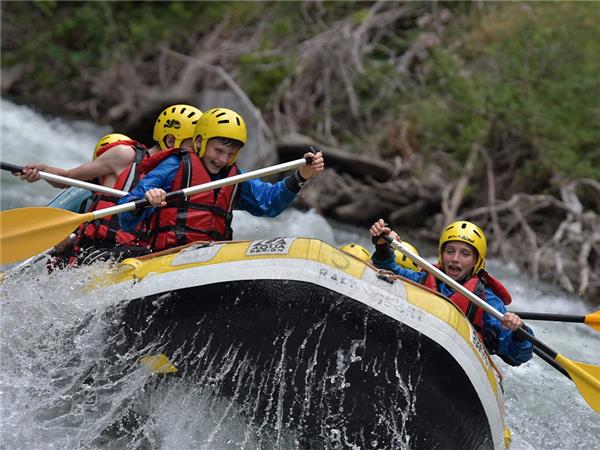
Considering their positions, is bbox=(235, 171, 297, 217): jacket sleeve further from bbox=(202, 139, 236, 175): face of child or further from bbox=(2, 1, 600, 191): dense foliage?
bbox=(2, 1, 600, 191): dense foliage

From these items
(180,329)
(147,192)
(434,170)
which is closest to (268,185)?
(147,192)

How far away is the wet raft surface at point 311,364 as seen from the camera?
3.82 meters

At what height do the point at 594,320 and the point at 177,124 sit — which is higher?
the point at 177,124

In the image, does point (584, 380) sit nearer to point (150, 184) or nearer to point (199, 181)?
point (199, 181)

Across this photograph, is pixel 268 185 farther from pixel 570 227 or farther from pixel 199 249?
pixel 570 227

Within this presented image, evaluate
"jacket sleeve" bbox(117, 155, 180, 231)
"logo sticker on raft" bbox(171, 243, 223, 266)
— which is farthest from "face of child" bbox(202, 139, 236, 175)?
"logo sticker on raft" bbox(171, 243, 223, 266)

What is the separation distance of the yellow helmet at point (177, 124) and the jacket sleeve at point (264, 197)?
492 millimetres

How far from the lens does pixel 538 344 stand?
4.24m

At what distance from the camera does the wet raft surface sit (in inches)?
150

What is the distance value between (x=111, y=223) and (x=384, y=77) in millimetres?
8366

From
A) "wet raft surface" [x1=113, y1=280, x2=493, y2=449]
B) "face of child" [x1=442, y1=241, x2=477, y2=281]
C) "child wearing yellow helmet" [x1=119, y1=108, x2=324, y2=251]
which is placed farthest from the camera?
"face of child" [x1=442, y1=241, x2=477, y2=281]

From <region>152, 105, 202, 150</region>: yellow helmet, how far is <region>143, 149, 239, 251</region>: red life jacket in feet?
1.51

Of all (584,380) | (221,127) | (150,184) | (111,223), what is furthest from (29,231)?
(584,380)

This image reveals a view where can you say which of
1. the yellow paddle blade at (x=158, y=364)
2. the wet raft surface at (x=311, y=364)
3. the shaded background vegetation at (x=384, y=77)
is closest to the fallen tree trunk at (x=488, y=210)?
the shaded background vegetation at (x=384, y=77)
